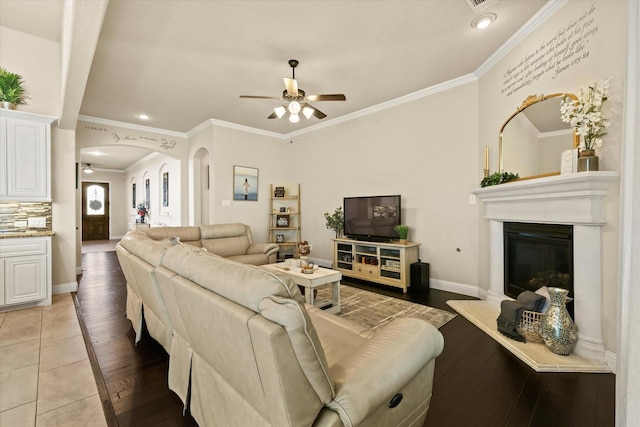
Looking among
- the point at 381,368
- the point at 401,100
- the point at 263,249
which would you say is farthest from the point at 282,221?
the point at 381,368

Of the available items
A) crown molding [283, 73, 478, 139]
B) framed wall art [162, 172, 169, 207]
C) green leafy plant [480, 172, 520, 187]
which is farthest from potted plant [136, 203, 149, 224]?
green leafy plant [480, 172, 520, 187]

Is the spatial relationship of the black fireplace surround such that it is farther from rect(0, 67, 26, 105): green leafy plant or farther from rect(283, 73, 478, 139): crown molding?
rect(0, 67, 26, 105): green leafy plant

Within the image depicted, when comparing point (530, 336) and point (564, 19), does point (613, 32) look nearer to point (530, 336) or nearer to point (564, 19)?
point (564, 19)

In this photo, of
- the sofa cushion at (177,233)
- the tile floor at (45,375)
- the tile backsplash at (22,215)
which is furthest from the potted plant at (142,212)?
the tile floor at (45,375)

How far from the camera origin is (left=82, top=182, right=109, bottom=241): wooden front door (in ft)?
34.1

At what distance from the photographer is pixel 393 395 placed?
1.08 meters

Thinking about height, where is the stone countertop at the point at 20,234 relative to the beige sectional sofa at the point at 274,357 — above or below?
above

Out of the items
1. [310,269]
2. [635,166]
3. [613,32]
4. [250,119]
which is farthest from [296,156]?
[635,166]

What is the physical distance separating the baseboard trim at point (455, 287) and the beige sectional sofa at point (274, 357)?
270 centimetres

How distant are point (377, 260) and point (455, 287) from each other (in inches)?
44.2

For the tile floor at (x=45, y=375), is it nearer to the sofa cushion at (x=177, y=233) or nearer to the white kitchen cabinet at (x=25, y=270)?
the white kitchen cabinet at (x=25, y=270)

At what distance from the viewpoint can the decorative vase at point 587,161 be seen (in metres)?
2.14

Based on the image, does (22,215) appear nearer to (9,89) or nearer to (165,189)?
(9,89)

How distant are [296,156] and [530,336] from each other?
16.9 ft
